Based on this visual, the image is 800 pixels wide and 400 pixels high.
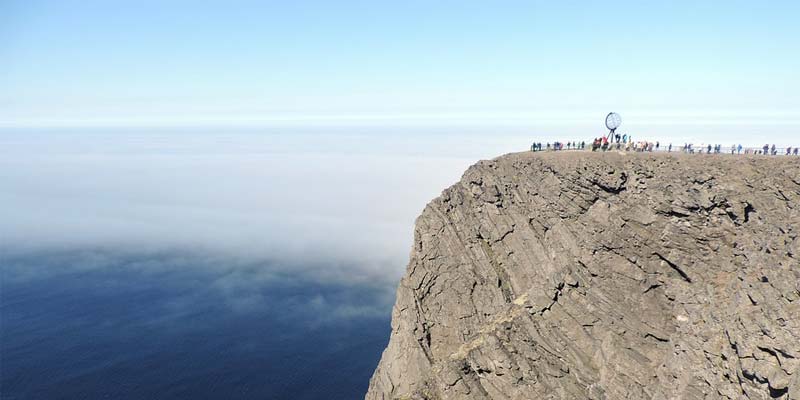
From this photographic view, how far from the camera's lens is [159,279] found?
6718 inches

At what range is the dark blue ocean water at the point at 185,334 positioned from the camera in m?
95.5

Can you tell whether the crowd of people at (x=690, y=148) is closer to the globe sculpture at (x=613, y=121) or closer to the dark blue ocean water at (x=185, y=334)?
the globe sculpture at (x=613, y=121)

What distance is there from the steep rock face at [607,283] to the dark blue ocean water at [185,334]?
172 feet

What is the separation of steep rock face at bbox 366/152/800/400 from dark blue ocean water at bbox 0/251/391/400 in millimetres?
52349

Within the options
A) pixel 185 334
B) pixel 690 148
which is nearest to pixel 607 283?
pixel 690 148

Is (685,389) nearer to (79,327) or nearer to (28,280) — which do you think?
(79,327)

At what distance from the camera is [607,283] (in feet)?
128

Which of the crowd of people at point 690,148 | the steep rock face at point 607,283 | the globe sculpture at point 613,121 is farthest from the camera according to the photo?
the globe sculpture at point 613,121

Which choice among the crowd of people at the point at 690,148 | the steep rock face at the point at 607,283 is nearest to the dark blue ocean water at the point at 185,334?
the steep rock face at the point at 607,283

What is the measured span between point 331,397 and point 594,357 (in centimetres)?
6846

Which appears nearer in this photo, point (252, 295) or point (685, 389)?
point (685, 389)

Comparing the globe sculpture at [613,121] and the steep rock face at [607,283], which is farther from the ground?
the globe sculpture at [613,121]

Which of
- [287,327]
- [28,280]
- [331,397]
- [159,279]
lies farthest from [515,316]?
[28,280]

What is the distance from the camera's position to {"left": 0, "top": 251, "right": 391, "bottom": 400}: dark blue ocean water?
313ft
